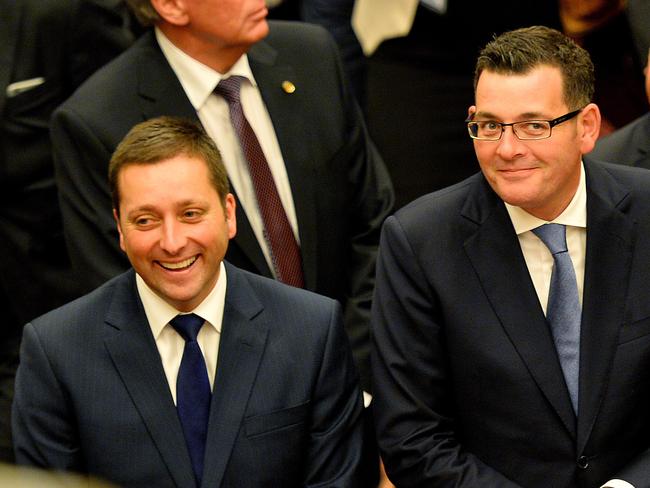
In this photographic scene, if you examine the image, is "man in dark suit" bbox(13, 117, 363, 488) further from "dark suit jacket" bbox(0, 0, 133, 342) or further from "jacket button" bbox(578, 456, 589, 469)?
"dark suit jacket" bbox(0, 0, 133, 342)

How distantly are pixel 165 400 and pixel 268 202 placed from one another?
919 millimetres

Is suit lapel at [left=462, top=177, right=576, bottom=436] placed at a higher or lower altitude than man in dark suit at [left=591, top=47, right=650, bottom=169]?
lower

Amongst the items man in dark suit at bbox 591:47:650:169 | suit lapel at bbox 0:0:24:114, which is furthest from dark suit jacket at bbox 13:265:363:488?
suit lapel at bbox 0:0:24:114

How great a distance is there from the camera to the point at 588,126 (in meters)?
3.31

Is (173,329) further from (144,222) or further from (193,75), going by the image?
(193,75)

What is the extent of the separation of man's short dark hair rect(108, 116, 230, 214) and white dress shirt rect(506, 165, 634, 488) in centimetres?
70

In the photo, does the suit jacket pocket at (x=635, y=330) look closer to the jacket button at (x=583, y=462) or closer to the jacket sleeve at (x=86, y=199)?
the jacket button at (x=583, y=462)

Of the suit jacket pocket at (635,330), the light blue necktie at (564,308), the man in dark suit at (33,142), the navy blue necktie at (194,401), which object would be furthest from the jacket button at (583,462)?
the man in dark suit at (33,142)

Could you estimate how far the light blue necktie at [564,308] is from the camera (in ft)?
10.8

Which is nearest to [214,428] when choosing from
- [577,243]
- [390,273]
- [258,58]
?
[390,273]

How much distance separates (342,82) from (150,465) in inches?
58.6

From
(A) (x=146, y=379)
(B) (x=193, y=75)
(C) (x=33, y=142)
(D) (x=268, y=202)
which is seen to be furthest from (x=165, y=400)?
(C) (x=33, y=142)

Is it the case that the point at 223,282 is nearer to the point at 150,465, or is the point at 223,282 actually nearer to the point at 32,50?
the point at 150,465

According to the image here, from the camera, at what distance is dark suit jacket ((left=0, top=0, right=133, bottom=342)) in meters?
4.32
